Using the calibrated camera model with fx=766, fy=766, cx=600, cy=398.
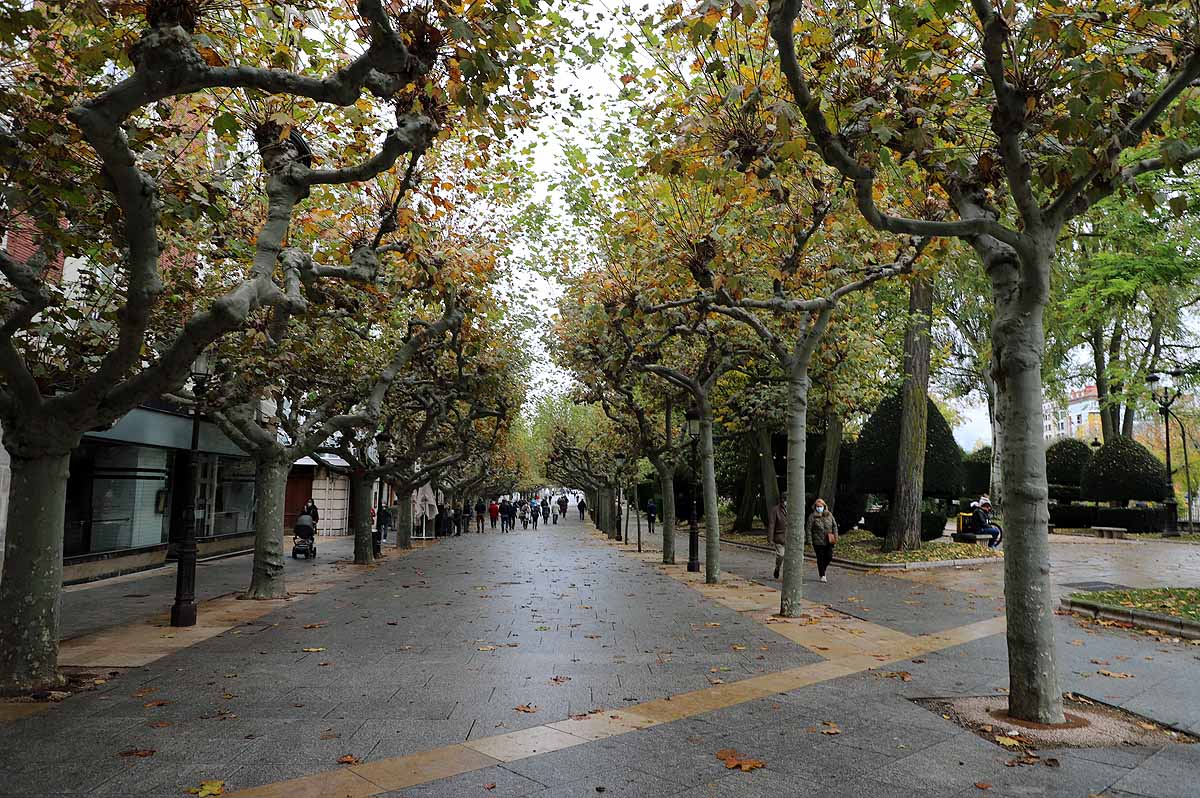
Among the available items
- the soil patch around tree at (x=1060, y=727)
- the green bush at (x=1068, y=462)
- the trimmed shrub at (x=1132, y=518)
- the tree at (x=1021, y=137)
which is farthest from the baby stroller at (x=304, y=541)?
the green bush at (x=1068, y=462)

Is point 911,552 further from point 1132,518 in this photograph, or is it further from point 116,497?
point 116,497

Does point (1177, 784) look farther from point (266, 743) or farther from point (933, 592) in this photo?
point (933, 592)

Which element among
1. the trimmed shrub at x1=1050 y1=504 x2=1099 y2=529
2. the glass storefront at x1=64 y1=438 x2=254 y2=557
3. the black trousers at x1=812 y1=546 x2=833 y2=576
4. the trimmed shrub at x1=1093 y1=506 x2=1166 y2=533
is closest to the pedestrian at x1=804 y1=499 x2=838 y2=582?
the black trousers at x1=812 y1=546 x2=833 y2=576

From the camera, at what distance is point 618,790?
436 centimetres

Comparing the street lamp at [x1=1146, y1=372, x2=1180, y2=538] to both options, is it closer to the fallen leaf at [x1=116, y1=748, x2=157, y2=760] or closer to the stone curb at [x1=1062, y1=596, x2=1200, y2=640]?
the stone curb at [x1=1062, y1=596, x2=1200, y2=640]

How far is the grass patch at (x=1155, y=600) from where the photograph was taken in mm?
10266

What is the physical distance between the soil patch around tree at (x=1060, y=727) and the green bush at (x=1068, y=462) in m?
33.6

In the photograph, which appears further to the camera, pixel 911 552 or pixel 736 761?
pixel 911 552

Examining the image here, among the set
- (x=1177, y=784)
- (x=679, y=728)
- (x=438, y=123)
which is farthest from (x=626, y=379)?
(x=1177, y=784)

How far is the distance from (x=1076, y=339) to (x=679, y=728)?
28970 mm

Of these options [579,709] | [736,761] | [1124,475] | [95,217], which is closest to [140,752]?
[579,709]

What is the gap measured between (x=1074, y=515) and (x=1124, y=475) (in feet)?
9.33

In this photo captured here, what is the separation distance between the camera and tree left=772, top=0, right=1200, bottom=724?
5109mm

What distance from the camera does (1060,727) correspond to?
5527 millimetres
